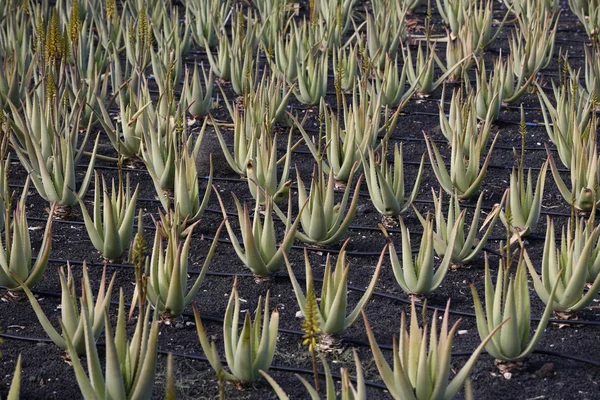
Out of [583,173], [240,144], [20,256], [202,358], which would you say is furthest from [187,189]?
[583,173]

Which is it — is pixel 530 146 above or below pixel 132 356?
above

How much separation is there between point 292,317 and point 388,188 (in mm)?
674

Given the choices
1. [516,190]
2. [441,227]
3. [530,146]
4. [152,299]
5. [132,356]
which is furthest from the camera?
[530,146]

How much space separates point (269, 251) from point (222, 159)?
3.31 feet

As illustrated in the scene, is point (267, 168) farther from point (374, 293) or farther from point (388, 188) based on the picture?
point (374, 293)

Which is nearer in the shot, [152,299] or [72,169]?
[152,299]

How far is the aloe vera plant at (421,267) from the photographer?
260 cm

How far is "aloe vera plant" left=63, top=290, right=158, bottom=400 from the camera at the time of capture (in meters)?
2.01

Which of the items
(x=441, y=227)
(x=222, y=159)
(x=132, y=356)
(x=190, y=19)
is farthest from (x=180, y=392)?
(x=190, y=19)

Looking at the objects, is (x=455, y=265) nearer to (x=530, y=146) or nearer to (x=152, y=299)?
(x=152, y=299)

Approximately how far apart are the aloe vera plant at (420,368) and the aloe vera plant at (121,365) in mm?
493

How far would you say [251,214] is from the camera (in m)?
3.39

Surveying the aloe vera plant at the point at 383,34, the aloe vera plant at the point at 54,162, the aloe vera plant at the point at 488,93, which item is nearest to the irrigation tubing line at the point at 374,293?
the aloe vera plant at the point at 54,162

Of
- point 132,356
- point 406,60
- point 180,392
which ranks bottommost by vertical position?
point 180,392
